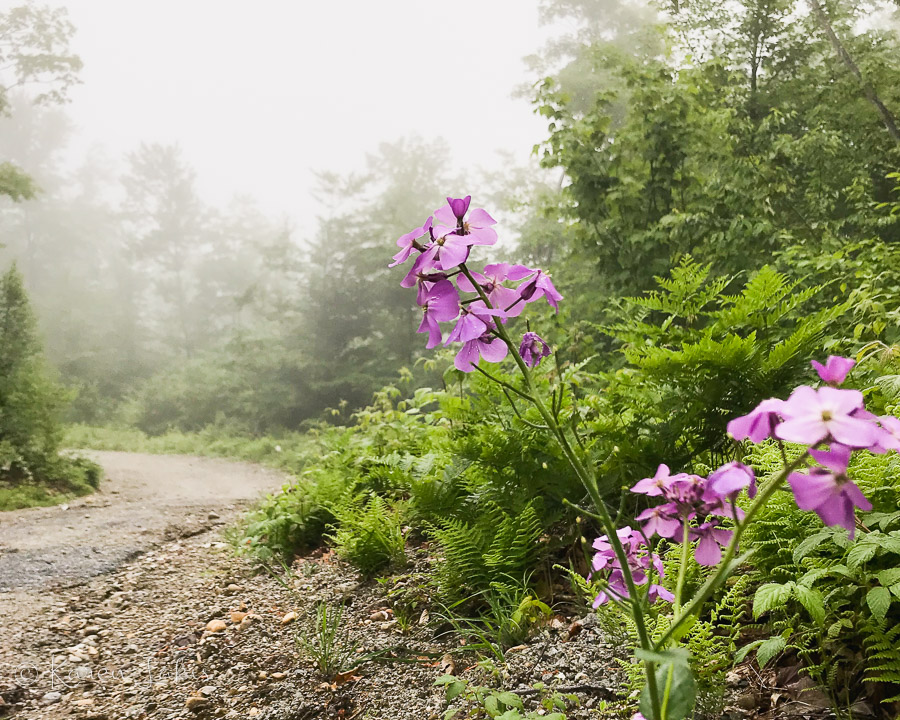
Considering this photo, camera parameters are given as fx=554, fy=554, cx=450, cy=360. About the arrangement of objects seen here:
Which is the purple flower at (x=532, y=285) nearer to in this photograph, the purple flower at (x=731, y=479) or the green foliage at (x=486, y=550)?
the purple flower at (x=731, y=479)

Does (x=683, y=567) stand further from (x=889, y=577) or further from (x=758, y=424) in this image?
(x=889, y=577)

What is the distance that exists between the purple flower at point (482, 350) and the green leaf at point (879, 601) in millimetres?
781

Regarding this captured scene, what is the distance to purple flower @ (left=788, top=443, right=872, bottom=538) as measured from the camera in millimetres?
512

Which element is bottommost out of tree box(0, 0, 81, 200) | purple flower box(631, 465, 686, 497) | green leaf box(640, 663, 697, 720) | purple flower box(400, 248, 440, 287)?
green leaf box(640, 663, 697, 720)

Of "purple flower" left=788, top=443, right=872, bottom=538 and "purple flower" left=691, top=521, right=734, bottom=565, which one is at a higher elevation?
"purple flower" left=788, top=443, right=872, bottom=538

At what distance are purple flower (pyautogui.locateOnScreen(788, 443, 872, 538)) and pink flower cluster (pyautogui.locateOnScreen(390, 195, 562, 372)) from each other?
0.39 m

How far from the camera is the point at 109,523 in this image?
15.0 ft

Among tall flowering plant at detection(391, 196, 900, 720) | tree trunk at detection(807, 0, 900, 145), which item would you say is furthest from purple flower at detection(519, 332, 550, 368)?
tree trunk at detection(807, 0, 900, 145)

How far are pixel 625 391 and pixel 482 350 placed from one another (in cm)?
154

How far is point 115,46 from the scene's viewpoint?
208ft

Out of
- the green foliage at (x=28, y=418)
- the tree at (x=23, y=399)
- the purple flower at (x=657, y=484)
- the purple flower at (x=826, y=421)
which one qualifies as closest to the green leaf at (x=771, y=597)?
the purple flower at (x=657, y=484)

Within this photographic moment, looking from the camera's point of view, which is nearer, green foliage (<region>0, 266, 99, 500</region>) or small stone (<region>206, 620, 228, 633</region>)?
small stone (<region>206, 620, 228, 633</region>)

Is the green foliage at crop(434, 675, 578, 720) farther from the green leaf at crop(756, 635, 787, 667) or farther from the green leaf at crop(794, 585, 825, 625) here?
the green leaf at crop(794, 585, 825, 625)

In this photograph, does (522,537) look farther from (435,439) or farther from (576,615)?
(435,439)
